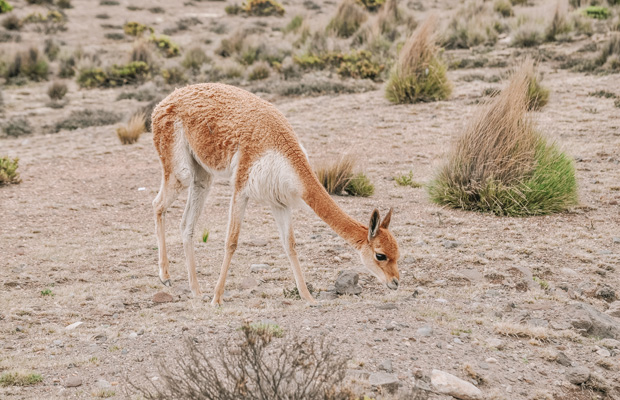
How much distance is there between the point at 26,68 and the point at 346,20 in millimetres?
10428

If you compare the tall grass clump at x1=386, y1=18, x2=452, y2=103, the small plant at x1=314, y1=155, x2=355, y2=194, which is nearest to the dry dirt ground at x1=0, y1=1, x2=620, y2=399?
the small plant at x1=314, y1=155, x2=355, y2=194

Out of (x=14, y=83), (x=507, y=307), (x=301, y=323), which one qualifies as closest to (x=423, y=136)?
(x=507, y=307)

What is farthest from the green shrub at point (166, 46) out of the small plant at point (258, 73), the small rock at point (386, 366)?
the small rock at point (386, 366)

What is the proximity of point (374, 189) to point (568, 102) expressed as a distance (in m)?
5.65

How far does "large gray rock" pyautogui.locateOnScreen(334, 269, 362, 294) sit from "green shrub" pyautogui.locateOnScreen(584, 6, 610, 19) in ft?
58.5

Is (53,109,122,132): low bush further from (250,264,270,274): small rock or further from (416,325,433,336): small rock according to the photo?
(416,325,433,336): small rock

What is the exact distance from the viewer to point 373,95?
45.4 ft

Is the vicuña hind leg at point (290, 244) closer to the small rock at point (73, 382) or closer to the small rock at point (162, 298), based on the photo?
the small rock at point (162, 298)

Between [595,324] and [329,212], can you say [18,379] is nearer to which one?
[329,212]

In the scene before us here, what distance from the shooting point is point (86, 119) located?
1407 centimetres

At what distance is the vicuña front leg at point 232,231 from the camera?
16.5 ft

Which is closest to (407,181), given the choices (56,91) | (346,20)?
(56,91)

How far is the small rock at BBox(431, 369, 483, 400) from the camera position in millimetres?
3457

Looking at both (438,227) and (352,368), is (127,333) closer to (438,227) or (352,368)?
(352,368)
